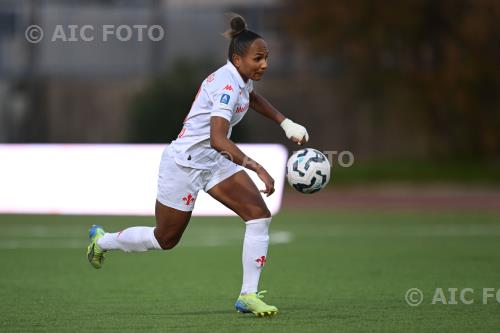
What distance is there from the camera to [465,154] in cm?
3022

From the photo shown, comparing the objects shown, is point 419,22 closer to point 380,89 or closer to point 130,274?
point 380,89

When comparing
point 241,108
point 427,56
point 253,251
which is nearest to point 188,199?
point 253,251

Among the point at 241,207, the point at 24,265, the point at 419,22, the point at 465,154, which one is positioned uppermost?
the point at 419,22

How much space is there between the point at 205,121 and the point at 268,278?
3075 mm

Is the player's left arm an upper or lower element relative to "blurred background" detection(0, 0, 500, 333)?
lower

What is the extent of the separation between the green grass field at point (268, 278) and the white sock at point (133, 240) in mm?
452

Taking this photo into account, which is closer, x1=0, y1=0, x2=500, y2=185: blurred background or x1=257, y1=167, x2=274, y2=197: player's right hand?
x1=257, y1=167, x2=274, y2=197: player's right hand

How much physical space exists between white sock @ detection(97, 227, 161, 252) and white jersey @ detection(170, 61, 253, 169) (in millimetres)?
638

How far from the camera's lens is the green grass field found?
7.89m

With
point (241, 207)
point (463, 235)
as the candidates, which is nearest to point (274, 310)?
point (241, 207)

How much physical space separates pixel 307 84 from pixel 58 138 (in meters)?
7.12

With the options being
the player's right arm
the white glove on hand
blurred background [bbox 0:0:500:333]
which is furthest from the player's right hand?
blurred background [bbox 0:0:500:333]

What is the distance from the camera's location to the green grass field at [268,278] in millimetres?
7891

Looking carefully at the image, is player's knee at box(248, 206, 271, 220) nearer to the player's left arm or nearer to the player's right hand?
the player's right hand
